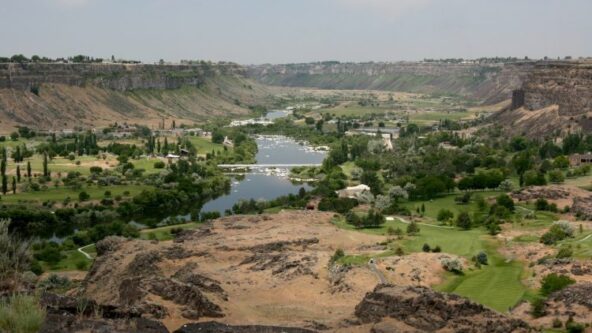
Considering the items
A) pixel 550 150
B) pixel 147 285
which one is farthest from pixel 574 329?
pixel 550 150

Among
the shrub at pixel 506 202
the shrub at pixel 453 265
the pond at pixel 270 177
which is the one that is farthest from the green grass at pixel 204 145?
the shrub at pixel 453 265

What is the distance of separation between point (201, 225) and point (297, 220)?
6.88 meters

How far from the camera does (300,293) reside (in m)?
37.0

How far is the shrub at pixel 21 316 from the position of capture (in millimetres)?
20797

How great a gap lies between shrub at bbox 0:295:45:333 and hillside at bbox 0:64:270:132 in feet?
320

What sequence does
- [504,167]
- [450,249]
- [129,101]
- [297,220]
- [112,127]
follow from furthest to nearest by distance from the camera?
[129,101]
[112,127]
[504,167]
[297,220]
[450,249]

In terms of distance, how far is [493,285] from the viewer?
38.5 m

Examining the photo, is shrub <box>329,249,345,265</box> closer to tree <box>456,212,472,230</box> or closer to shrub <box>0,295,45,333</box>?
tree <box>456,212,472,230</box>

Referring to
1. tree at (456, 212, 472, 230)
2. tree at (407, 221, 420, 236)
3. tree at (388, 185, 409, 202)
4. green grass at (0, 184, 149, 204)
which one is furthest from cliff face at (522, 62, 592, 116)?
tree at (407, 221, 420, 236)

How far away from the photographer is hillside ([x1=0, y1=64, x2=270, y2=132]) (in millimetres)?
127419

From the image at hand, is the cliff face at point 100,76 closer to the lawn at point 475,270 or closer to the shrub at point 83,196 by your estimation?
the shrub at point 83,196

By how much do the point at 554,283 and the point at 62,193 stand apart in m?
47.3

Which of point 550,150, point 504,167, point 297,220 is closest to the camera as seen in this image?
point 297,220

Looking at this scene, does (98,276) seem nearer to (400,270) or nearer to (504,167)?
(400,270)
